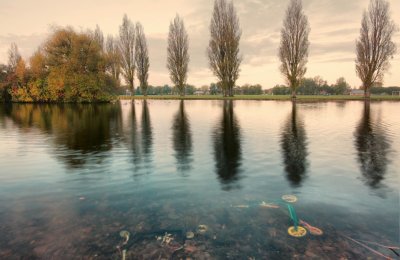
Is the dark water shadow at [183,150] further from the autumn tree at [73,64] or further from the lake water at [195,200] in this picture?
the autumn tree at [73,64]

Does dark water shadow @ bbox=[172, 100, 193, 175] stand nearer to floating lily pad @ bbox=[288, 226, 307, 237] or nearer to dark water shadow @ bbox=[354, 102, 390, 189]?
floating lily pad @ bbox=[288, 226, 307, 237]

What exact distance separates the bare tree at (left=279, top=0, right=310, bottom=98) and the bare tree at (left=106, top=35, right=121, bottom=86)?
35019 millimetres

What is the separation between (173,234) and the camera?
3.85 metres

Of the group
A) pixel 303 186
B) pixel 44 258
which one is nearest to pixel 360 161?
pixel 303 186

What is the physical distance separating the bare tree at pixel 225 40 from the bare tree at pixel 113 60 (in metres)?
21.7

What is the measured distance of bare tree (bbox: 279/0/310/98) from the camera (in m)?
51.9

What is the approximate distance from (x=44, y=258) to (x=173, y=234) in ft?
5.75

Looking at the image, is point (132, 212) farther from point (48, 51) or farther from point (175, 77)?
point (175, 77)

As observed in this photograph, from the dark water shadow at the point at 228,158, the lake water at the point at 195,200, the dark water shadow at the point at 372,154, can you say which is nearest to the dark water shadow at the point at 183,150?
the lake water at the point at 195,200

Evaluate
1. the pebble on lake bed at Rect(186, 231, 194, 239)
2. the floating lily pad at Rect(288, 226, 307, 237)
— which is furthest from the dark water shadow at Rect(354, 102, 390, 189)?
the pebble on lake bed at Rect(186, 231, 194, 239)

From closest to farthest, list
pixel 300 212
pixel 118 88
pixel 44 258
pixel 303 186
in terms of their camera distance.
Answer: pixel 44 258 → pixel 300 212 → pixel 303 186 → pixel 118 88

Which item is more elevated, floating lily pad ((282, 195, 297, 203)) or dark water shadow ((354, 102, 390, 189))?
dark water shadow ((354, 102, 390, 189))

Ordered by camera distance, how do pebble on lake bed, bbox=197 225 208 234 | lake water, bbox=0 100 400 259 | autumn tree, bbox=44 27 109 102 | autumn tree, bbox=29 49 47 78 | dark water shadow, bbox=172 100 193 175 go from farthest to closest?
autumn tree, bbox=29 49 47 78 → autumn tree, bbox=44 27 109 102 → dark water shadow, bbox=172 100 193 175 → pebble on lake bed, bbox=197 225 208 234 → lake water, bbox=0 100 400 259

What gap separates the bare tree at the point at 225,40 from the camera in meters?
57.2
